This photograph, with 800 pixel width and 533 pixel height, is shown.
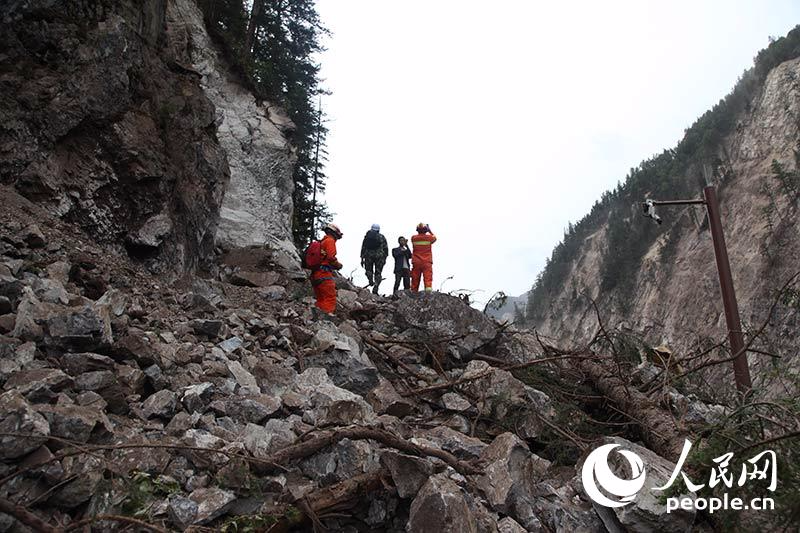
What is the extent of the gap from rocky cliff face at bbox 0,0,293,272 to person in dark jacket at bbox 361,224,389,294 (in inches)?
149

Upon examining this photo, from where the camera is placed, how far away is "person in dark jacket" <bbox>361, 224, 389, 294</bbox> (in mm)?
11891

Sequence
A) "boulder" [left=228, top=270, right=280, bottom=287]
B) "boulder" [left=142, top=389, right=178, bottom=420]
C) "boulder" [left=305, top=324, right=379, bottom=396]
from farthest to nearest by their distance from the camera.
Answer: "boulder" [left=228, top=270, right=280, bottom=287]
"boulder" [left=305, top=324, right=379, bottom=396]
"boulder" [left=142, top=389, right=178, bottom=420]

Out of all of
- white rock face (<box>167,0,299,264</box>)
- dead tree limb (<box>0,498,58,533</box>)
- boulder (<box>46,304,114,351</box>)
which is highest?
white rock face (<box>167,0,299,264</box>)

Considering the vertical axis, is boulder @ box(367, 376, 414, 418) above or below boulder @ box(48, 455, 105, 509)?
above

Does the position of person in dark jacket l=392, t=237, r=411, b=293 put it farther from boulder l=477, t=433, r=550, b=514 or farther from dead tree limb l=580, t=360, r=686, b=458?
boulder l=477, t=433, r=550, b=514

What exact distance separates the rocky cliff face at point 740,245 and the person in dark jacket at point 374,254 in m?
16.1

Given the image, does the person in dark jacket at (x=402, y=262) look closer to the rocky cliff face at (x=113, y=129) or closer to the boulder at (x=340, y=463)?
the rocky cliff face at (x=113, y=129)

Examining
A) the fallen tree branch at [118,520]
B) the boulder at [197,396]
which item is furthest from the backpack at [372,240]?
the fallen tree branch at [118,520]

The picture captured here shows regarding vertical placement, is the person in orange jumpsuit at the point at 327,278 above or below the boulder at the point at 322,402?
above

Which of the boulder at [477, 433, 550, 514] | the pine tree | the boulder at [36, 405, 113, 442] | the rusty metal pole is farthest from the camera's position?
the pine tree

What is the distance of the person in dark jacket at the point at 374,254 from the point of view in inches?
468

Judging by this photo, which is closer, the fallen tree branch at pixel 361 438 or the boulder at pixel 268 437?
the fallen tree branch at pixel 361 438

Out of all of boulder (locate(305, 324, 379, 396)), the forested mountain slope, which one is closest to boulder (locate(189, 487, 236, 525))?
boulder (locate(305, 324, 379, 396))

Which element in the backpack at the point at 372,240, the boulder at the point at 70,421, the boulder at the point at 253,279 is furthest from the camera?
the backpack at the point at 372,240
